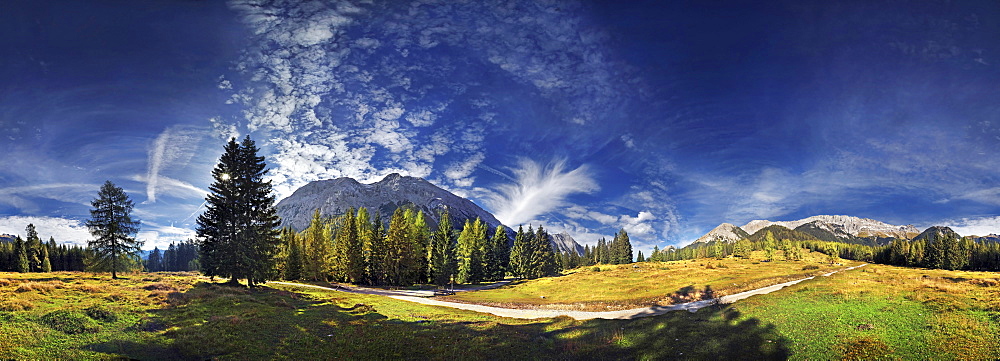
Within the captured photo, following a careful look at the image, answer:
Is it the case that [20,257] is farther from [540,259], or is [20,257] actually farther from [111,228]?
[540,259]

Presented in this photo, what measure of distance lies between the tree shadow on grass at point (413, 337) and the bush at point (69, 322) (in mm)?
1882

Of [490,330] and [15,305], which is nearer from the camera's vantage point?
[15,305]

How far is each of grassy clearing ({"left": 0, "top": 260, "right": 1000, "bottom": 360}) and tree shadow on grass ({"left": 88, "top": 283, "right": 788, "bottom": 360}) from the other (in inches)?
3.1

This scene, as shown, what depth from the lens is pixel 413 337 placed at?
24125mm

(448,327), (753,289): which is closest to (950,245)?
(753,289)

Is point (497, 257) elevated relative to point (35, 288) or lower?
lower

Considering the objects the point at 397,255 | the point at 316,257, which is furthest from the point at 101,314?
the point at 316,257

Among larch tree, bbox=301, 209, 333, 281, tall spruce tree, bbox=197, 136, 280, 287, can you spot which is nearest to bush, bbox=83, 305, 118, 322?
tall spruce tree, bbox=197, 136, 280, 287

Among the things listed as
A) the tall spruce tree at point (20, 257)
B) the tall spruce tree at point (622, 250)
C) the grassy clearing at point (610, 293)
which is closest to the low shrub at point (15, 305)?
the grassy clearing at point (610, 293)

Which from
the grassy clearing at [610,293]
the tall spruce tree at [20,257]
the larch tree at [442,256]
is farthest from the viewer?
the tall spruce tree at [20,257]

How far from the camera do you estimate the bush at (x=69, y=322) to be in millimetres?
16469

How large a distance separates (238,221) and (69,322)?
94.2ft

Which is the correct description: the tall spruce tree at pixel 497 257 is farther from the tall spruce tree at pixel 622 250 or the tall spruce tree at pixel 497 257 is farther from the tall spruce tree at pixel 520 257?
the tall spruce tree at pixel 622 250

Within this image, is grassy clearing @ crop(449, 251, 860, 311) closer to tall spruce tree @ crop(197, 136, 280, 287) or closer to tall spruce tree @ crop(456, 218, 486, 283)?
tall spruce tree @ crop(456, 218, 486, 283)
